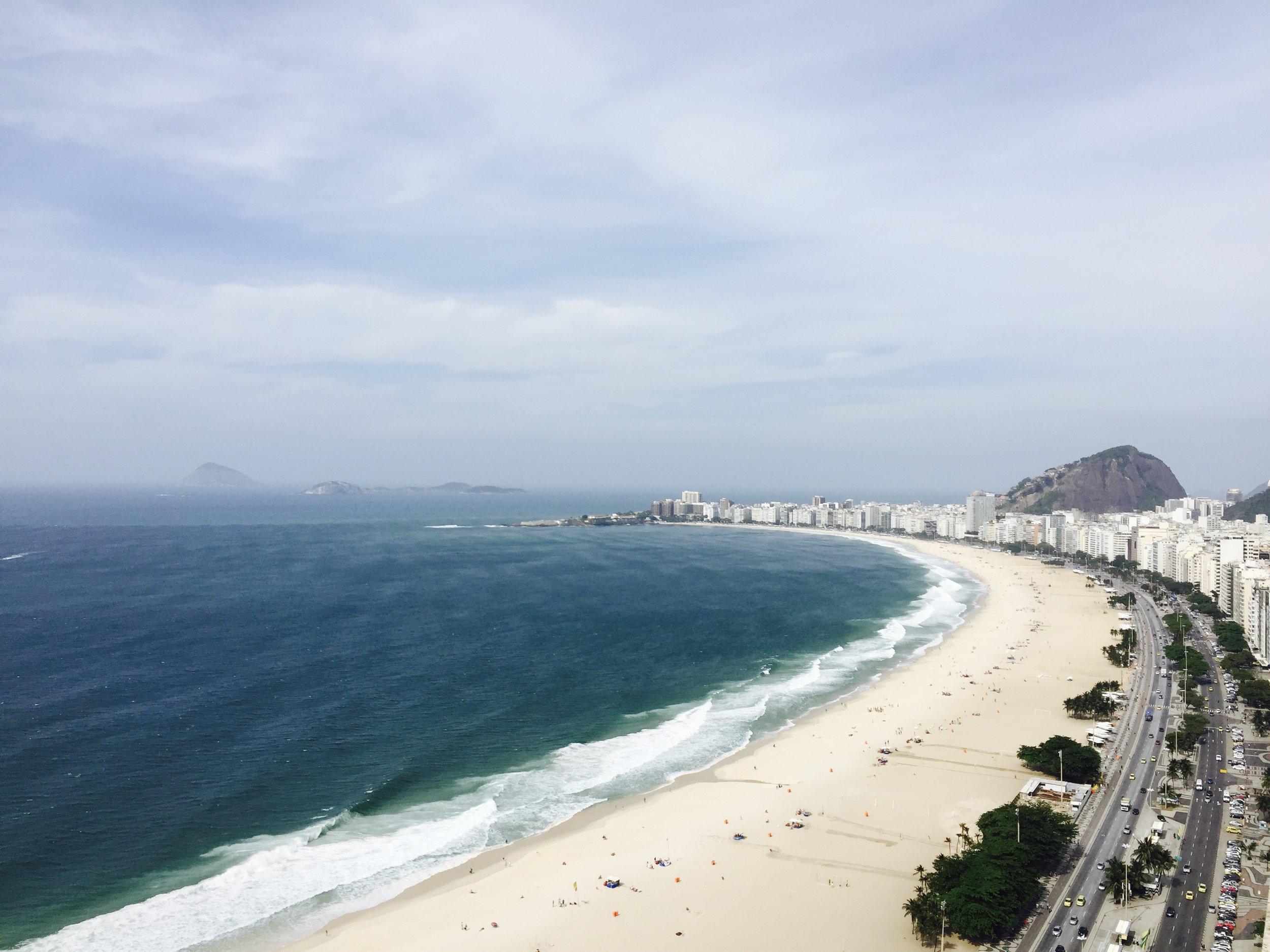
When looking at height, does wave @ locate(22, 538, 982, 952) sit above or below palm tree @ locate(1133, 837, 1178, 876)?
below

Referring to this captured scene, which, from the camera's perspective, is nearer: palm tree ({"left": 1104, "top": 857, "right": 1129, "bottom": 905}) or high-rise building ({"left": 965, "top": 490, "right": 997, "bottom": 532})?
palm tree ({"left": 1104, "top": 857, "right": 1129, "bottom": 905})

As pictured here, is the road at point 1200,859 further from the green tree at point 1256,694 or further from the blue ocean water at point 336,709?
the blue ocean water at point 336,709

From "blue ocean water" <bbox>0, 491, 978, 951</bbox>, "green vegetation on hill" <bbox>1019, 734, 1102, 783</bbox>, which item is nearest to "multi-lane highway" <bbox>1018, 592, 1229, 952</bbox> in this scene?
"green vegetation on hill" <bbox>1019, 734, 1102, 783</bbox>

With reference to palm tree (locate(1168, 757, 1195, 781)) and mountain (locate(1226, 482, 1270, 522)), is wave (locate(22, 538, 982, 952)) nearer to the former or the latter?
palm tree (locate(1168, 757, 1195, 781))

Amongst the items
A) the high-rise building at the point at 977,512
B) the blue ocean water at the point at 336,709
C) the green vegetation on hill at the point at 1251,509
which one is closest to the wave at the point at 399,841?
the blue ocean water at the point at 336,709

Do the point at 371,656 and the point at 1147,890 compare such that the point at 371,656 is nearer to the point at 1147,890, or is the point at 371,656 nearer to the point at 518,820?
the point at 518,820

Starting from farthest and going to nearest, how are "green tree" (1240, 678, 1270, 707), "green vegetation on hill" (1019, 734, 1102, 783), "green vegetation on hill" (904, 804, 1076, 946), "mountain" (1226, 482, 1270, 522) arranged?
"mountain" (1226, 482, 1270, 522)
"green tree" (1240, 678, 1270, 707)
"green vegetation on hill" (1019, 734, 1102, 783)
"green vegetation on hill" (904, 804, 1076, 946)
